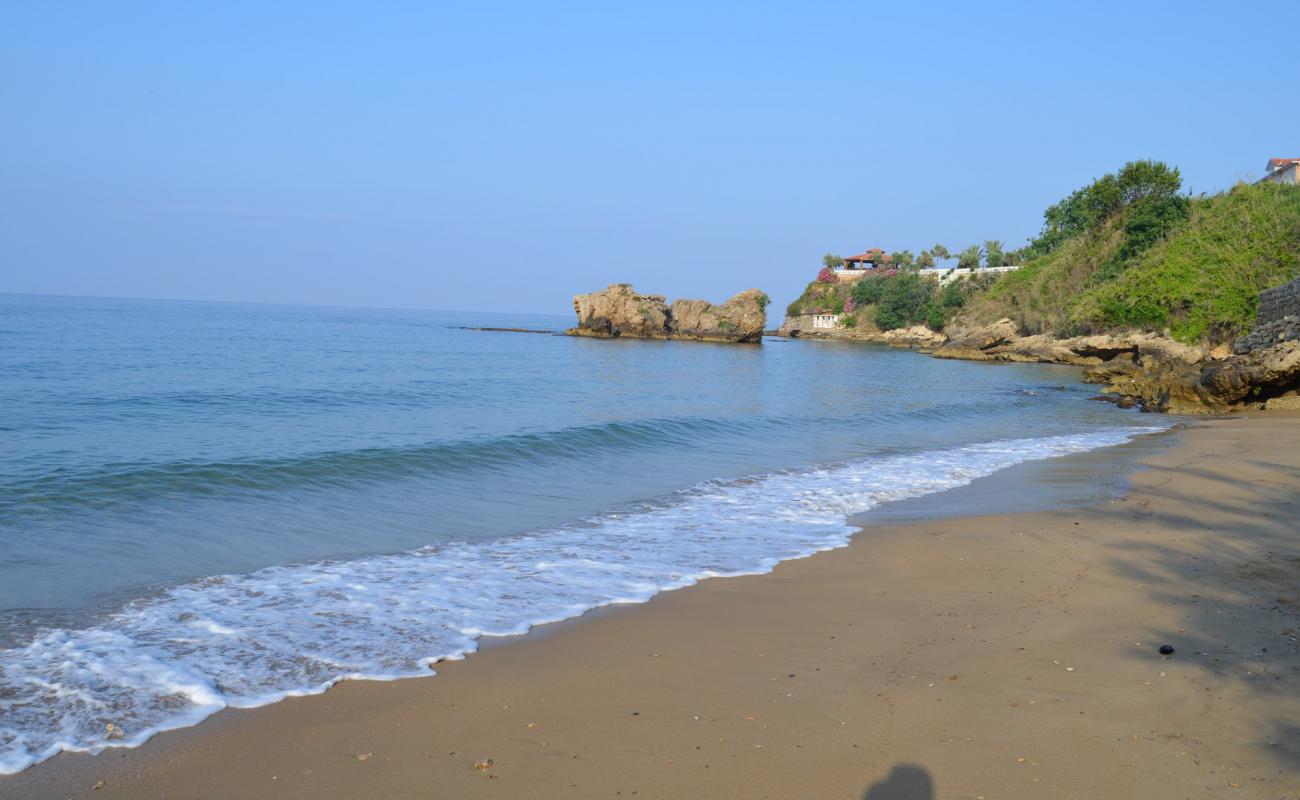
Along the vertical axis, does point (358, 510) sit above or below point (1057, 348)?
below

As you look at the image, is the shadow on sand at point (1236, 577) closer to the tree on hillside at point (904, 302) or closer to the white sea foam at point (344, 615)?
the white sea foam at point (344, 615)

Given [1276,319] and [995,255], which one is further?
[995,255]

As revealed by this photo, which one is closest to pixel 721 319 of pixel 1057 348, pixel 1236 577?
pixel 1057 348

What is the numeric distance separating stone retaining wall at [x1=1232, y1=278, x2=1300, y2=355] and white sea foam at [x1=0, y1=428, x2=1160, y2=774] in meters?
19.3

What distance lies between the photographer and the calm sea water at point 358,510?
18.0 ft

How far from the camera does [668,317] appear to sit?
88125 millimetres

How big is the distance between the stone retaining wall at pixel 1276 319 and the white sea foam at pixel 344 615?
1926 centimetres

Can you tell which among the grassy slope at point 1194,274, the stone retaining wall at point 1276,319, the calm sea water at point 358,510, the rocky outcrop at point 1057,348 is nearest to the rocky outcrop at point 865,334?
the rocky outcrop at point 1057,348

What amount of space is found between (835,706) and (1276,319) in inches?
1041

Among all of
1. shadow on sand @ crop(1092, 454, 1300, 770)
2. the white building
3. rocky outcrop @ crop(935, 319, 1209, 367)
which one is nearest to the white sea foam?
shadow on sand @ crop(1092, 454, 1300, 770)

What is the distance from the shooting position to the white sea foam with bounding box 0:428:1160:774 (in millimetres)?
4754

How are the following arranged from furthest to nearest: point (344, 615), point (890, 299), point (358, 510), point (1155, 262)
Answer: point (890, 299)
point (1155, 262)
point (358, 510)
point (344, 615)

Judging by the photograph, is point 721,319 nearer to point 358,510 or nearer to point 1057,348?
point 1057,348

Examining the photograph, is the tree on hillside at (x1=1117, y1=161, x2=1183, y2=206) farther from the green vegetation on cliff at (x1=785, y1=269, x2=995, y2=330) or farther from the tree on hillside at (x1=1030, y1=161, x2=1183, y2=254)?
the green vegetation on cliff at (x1=785, y1=269, x2=995, y2=330)
